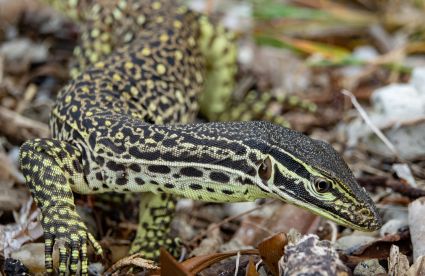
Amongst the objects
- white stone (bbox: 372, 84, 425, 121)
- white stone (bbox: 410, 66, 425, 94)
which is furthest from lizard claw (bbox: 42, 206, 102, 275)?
white stone (bbox: 410, 66, 425, 94)

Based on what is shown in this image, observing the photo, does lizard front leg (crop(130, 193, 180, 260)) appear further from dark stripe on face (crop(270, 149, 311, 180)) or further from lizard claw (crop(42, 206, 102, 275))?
dark stripe on face (crop(270, 149, 311, 180))

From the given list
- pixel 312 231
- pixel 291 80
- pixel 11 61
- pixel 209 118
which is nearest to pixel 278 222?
pixel 312 231

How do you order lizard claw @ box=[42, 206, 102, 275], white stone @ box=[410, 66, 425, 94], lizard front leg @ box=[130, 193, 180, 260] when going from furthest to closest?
1. white stone @ box=[410, 66, 425, 94]
2. lizard front leg @ box=[130, 193, 180, 260]
3. lizard claw @ box=[42, 206, 102, 275]

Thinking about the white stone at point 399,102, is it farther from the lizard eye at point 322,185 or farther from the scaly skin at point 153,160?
the lizard eye at point 322,185

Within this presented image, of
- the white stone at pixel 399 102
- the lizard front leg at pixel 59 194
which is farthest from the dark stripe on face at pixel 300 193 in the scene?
the white stone at pixel 399 102

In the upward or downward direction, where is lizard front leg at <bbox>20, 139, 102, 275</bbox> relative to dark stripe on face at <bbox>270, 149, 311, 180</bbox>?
downward

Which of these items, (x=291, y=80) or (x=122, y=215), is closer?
(x=122, y=215)

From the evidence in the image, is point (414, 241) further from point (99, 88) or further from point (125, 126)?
point (99, 88)
